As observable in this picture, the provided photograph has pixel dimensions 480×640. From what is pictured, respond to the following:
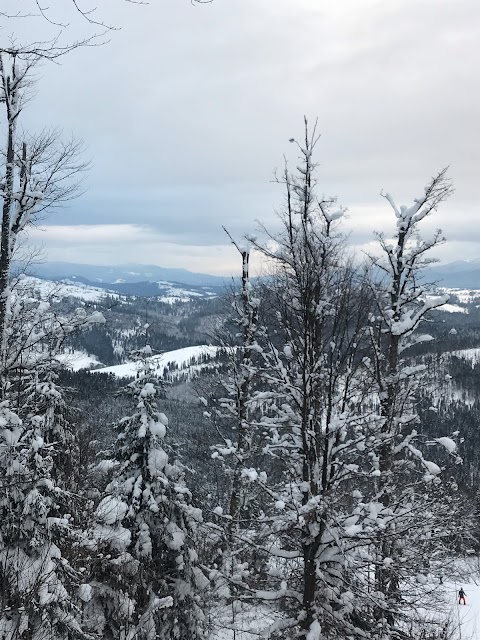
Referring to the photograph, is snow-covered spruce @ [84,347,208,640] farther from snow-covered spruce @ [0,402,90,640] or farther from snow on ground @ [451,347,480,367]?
snow on ground @ [451,347,480,367]

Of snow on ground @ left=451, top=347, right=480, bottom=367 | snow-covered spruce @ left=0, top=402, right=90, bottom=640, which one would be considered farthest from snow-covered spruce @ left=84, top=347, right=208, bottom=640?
snow on ground @ left=451, top=347, right=480, bottom=367

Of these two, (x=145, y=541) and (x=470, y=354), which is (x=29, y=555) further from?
(x=470, y=354)

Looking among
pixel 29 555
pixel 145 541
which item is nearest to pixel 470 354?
pixel 145 541

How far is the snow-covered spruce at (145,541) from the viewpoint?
830 cm

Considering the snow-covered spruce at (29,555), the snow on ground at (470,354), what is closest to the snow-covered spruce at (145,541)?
the snow-covered spruce at (29,555)

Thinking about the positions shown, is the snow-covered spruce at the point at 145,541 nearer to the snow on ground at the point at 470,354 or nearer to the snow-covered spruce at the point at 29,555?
the snow-covered spruce at the point at 29,555

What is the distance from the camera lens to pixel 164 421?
10.0 m

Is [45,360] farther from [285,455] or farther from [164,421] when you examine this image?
[285,455]

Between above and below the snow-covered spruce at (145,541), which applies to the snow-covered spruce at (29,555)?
above

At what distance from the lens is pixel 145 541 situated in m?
8.94

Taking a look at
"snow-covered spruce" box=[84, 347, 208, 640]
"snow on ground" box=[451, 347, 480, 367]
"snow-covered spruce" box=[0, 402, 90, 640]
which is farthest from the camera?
"snow on ground" box=[451, 347, 480, 367]

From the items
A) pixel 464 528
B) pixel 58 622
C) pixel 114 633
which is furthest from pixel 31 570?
pixel 464 528

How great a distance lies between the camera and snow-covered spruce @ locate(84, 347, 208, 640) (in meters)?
8.30

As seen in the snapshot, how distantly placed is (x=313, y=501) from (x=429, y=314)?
19.4 ft
